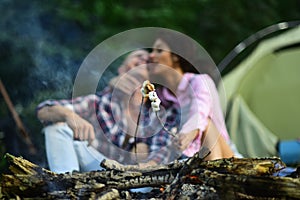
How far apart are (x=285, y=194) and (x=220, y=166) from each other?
7.4 inches

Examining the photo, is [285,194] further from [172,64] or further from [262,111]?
[262,111]

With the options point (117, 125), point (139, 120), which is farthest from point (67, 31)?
point (139, 120)

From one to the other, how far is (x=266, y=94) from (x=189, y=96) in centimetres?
126

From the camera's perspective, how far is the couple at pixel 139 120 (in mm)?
1962

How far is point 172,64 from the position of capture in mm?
2322

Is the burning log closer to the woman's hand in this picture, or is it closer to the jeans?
the woman's hand

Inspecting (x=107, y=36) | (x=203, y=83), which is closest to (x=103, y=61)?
(x=203, y=83)

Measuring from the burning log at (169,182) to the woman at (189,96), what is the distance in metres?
0.40

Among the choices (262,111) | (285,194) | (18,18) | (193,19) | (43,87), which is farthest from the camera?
(193,19)

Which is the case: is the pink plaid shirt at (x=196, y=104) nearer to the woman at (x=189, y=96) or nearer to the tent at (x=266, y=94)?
the woman at (x=189, y=96)

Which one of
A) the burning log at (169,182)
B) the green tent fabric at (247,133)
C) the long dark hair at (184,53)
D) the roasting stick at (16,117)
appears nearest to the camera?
the burning log at (169,182)

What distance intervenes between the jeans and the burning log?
460 mm

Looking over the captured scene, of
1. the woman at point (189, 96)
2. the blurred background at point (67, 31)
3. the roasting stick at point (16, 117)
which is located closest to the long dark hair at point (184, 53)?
the woman at point (189, 96)

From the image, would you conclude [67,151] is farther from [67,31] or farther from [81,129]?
[67,31]
